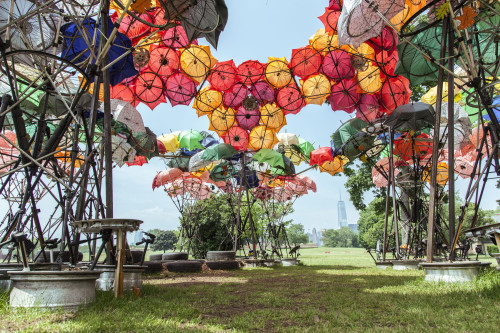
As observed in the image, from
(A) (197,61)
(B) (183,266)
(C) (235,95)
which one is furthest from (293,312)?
(C) (235,95)

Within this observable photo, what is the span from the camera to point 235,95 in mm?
11703

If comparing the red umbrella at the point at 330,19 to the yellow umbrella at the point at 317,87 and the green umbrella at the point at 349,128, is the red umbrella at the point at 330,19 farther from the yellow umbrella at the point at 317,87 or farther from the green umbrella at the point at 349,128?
the green umbrella at the point at 349,128

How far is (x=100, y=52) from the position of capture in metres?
4.58

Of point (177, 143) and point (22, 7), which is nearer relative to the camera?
point (22, 7)

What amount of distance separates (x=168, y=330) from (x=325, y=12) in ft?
28.9

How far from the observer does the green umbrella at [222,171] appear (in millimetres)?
15086

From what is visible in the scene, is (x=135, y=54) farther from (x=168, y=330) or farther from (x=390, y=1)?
(x=168, y=330)

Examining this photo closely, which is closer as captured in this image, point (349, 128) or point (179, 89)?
point (179, 89)

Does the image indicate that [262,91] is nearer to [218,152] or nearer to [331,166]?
[218,152]

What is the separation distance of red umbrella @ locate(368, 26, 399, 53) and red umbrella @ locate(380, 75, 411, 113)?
134 centimetres

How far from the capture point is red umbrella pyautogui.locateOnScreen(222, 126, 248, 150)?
12.9 m

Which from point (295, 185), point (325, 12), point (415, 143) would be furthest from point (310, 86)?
point (295, 185)

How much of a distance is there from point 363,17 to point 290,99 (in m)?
5.68

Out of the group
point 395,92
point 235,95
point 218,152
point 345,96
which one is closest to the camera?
point 395,92
